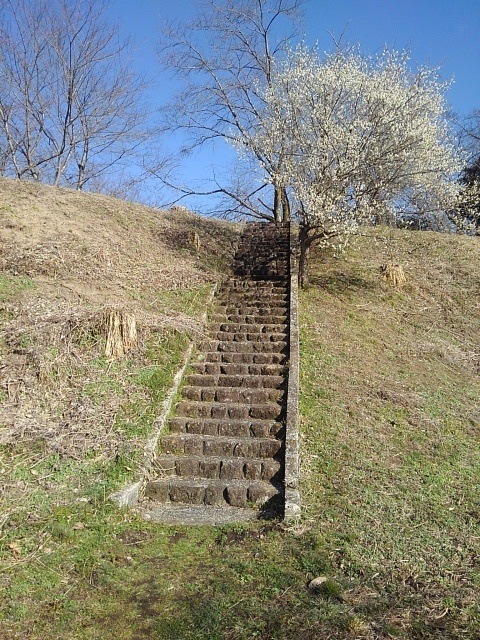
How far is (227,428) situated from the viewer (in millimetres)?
7535

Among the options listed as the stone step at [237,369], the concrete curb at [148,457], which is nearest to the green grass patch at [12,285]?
the concrete curb at [148,457]

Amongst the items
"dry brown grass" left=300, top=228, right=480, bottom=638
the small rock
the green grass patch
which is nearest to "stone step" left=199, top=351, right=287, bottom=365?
"dry brown grass" left=300, top=228, right=480, bottom=638

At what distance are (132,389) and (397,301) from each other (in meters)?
8.21

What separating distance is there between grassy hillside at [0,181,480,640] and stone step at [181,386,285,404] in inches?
18.5

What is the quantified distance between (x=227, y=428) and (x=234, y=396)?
0.86m

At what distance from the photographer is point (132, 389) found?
7.67 meters

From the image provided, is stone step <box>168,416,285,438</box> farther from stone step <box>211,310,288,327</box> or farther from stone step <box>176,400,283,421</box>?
stone step <box>211,310,288,327</box>

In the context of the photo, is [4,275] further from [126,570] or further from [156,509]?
[126,570]

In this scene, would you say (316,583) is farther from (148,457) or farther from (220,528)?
(148,457)

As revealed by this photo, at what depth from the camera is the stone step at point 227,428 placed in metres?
7.45

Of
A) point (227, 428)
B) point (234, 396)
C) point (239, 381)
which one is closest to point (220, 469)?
point (227, 428)

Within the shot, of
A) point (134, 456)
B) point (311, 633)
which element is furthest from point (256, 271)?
point (311, 633)

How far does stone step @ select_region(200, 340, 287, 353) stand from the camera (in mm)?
9844

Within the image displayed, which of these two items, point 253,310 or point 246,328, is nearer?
point 246,328
